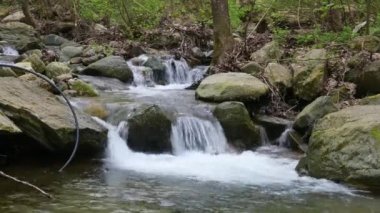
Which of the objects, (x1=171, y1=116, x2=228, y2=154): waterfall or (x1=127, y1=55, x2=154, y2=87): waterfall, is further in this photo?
(x1=127, y1=55, x2=154, y2=87): waterfall

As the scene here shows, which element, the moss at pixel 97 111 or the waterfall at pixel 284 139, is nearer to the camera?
the moss at pixel 97 111

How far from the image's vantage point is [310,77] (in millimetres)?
9852

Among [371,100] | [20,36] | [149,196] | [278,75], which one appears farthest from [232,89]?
[20,36]

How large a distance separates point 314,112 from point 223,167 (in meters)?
2.20

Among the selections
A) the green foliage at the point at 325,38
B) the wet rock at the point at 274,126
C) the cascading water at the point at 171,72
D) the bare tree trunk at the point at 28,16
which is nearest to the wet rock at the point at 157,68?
the cascading water at the point at 171,72

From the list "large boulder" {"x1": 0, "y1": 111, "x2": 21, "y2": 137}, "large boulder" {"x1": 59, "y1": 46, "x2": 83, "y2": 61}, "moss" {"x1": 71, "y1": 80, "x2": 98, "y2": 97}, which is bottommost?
"large boulder" {"x1": 0, "y1": 111, "x2": 21, "y2": 137}

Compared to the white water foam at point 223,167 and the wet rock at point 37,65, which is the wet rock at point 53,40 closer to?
the wet rock at point 37,65

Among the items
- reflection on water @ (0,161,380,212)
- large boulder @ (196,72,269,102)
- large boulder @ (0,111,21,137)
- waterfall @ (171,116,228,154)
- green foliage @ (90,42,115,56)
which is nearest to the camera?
reflection on water @ (0,161,380,212)

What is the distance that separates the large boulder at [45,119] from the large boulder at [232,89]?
277cm

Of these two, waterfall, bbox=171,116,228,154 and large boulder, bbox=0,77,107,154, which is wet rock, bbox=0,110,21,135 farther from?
waterfall, bbox=171,116,228,154

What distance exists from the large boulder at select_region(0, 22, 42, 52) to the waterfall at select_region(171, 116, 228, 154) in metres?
7.40

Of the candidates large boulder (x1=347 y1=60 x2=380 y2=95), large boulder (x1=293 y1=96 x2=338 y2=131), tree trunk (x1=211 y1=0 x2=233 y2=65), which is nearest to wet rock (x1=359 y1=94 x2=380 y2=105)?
large boulder (x1=293 y1=96 x2=338 y2=131)

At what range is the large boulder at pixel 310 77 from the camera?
32.1 ft

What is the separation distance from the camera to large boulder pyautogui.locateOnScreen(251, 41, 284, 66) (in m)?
11.3
